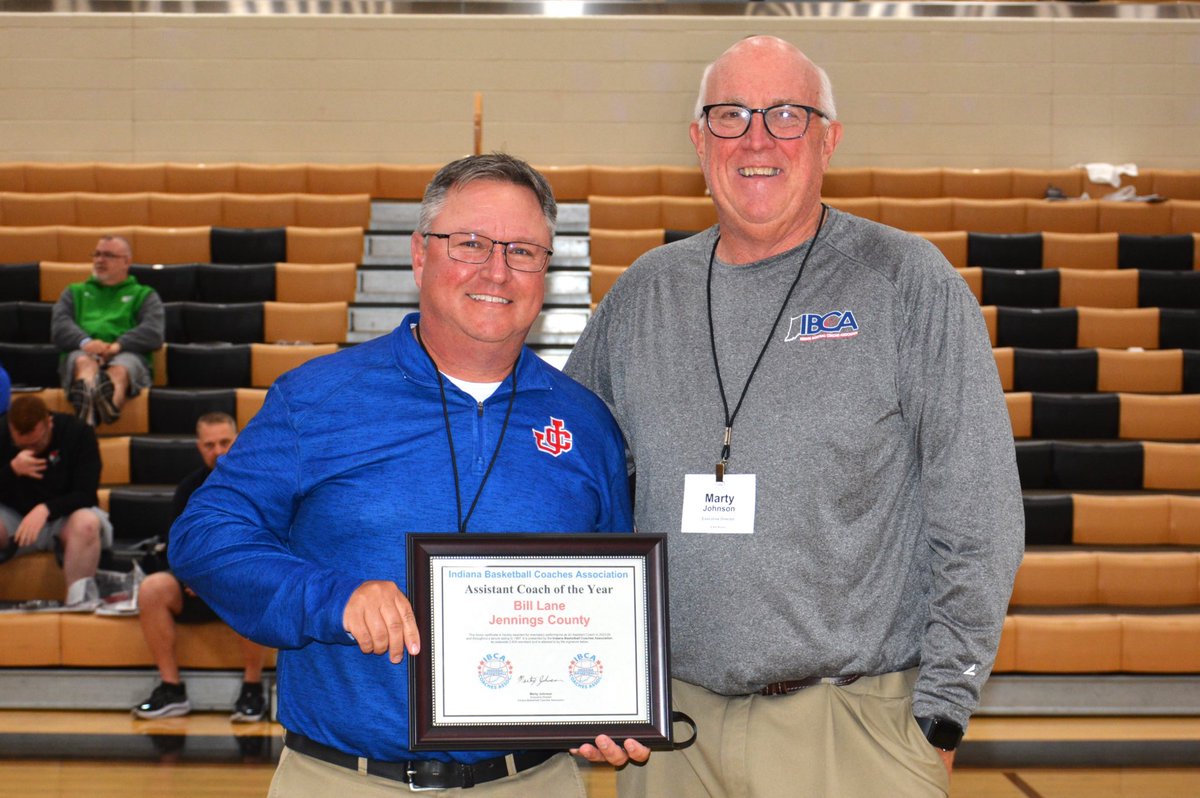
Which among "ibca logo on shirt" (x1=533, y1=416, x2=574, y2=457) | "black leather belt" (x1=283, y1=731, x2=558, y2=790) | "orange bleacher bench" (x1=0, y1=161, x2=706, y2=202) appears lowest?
"black leather belt" (x1=283, y1=731, x2=558, y2=790)

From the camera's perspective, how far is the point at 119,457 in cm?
510

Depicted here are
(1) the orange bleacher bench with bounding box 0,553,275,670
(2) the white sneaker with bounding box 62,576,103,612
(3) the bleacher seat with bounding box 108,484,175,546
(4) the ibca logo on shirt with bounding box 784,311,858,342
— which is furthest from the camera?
(3) the bleacher seat with bounding box 108,484,175,546

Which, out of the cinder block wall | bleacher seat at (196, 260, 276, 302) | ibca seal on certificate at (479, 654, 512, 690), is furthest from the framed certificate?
the cinder block wall

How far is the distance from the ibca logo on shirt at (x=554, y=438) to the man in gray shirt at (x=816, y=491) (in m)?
0.16

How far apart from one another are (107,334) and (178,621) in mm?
1850

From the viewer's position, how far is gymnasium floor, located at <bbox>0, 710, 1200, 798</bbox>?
11.3 ft

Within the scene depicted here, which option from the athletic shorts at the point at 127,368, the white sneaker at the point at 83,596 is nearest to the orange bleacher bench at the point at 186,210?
A: the athletic shorts at the point at 127,368

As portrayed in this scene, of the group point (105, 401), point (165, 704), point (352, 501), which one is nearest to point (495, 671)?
point (352, 501)

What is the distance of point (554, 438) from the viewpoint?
1569 mm

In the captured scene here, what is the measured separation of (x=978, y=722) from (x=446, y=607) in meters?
3.21

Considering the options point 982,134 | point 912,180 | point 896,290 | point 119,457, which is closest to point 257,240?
point 119,457

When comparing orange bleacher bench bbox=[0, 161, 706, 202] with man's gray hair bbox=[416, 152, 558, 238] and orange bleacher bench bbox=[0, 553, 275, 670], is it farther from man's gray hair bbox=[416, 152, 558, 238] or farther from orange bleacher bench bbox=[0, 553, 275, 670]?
man's gray hair bbox=[416, 152, 558, 238]

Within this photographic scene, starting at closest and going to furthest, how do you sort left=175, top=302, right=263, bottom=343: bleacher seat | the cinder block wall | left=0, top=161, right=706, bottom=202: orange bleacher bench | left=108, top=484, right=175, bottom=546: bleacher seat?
1. left=108, top=484, right=175, bottom=546: bleacher seat
2. left=175, top=302, right=263, bottom=343: bleacher seat
3. left=0, top=161, right=706, bottom=202: orange bleacher bench
4. the cinder block wall

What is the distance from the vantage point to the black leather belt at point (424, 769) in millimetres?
1418
